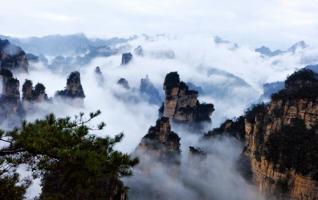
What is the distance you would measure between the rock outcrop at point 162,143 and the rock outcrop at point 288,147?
14371mm

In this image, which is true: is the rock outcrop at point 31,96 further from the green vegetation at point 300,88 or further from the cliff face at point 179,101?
the green vegetation at point 300,88

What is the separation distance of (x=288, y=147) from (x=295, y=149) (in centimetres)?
78

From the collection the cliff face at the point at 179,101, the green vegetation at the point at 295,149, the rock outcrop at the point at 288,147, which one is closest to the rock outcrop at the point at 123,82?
the cliff face at the point at 179,101

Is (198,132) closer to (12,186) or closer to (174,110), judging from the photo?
(174,110)

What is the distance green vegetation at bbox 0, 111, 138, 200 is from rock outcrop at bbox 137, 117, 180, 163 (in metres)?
48.7

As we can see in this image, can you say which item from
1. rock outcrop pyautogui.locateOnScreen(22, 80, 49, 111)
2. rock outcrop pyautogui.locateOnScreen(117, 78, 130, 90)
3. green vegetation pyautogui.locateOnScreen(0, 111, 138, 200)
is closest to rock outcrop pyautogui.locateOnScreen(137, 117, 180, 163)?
rock outcrop pyautogui.locateOnScreen(22, 80, 49, 111)

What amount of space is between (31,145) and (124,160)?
4.33 metres

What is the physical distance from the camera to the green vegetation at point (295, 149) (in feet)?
158

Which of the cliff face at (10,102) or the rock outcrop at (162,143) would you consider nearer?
the rock outcrop at (162,143)

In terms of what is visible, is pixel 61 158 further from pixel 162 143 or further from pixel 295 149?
pixel 162 143

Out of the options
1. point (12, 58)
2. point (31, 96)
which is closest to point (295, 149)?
point (31, 96)

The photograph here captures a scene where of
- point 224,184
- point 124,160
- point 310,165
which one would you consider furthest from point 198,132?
point 124,160

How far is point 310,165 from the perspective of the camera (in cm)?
4778

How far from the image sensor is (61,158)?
19062mm
